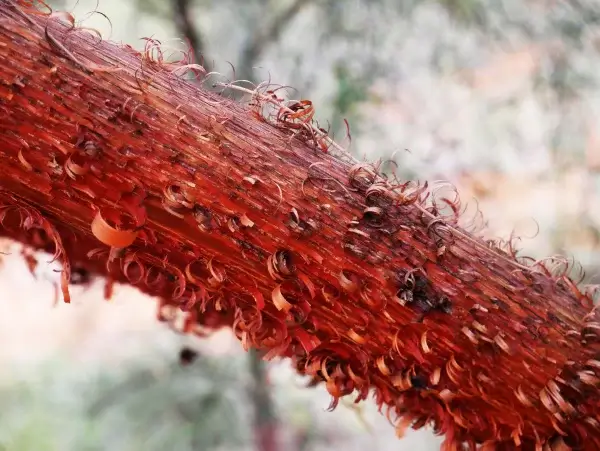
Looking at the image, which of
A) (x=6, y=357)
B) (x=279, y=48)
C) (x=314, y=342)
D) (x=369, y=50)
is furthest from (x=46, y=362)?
(x=314, y=342)

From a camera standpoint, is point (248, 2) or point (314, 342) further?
point (248, 2)

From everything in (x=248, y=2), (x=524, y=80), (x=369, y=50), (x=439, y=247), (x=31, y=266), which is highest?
(x=524, y=80)

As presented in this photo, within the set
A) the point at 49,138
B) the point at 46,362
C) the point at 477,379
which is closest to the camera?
the point at 49,138

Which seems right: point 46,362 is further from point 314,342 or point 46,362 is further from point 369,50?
point 314,342

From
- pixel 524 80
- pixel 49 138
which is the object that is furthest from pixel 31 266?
pixel 524 80

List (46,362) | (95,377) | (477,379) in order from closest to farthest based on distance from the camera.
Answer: (477,379) < (95,377) < (46,362)

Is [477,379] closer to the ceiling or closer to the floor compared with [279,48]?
closer to the floor
